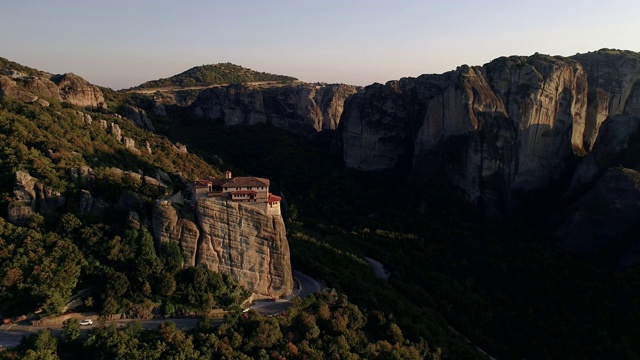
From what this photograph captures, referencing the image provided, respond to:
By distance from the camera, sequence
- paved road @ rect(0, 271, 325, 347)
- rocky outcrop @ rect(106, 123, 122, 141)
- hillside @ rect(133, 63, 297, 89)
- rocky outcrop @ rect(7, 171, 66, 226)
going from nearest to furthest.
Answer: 1. paved road @ rect(0, 271, 325, 347)
2. rocky outcrop @ rect(7, 171, 66, 226)
3. rocky outcrop @ rect(106, 123, 122, 141)
4. hillside @ rect(133, 63, 297, 89)

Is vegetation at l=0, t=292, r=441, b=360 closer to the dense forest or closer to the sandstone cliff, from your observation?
the dense forest

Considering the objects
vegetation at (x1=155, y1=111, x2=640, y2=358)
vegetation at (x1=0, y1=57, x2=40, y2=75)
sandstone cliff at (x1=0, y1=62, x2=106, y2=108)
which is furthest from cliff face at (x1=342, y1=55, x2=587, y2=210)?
Answer: vegetation at (x1=0, y1=57, x2=40, y2=75)

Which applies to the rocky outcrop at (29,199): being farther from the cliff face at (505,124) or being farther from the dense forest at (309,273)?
the cliff face at (505,124)

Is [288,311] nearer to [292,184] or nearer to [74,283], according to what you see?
[74,283]

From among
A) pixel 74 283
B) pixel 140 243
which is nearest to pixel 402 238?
pixel 140 243

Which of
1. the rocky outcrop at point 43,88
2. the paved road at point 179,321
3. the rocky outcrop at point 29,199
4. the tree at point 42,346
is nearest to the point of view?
the tree at point 42,346

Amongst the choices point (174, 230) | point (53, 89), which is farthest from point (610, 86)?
point (53, 89)

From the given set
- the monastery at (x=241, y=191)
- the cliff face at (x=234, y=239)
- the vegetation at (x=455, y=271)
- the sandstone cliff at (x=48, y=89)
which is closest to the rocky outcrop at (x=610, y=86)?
the vegetation at (x=455, y=271)

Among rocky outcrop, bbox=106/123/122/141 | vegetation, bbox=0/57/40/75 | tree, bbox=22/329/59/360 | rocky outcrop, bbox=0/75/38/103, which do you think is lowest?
tree, bbox=22/329/59/360
